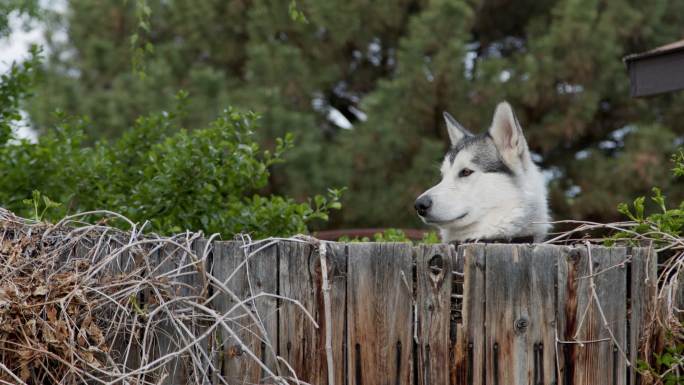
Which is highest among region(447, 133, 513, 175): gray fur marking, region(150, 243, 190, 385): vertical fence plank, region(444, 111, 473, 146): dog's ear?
region(444, 111, 473, 146): dog's ear

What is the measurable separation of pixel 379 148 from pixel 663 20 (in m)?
4.75

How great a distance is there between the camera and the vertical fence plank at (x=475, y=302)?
286 cm

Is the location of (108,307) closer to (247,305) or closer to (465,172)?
(247,305)

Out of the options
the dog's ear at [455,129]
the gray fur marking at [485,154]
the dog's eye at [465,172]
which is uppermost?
the dog's ear at [455,129]

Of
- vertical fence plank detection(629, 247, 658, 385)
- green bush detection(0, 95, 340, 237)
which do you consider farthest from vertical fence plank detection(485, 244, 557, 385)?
green bush detection(0, 95, 340, 237)

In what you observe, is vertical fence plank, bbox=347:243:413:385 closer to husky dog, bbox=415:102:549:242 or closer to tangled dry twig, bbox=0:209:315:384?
tangled dry twig, bbox=0:209:315:384

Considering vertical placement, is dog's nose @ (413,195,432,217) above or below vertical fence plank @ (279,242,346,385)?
above

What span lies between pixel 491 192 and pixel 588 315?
4.76 feet

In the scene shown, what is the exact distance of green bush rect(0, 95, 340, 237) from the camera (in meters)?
4.54

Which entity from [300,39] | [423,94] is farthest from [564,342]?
[300,39]

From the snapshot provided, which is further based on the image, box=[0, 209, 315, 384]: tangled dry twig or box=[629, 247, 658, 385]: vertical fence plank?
box=[629, 247, 658, 385]: vertical fence plank

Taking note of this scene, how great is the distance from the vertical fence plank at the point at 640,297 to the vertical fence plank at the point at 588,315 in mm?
46

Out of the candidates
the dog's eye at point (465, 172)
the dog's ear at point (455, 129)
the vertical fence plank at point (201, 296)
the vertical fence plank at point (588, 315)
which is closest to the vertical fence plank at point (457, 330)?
the vertical fence plank at point (588, 315)

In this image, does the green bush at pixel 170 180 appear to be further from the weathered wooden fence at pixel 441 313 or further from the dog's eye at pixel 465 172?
the weathered wooden fence at pixel 441 313
